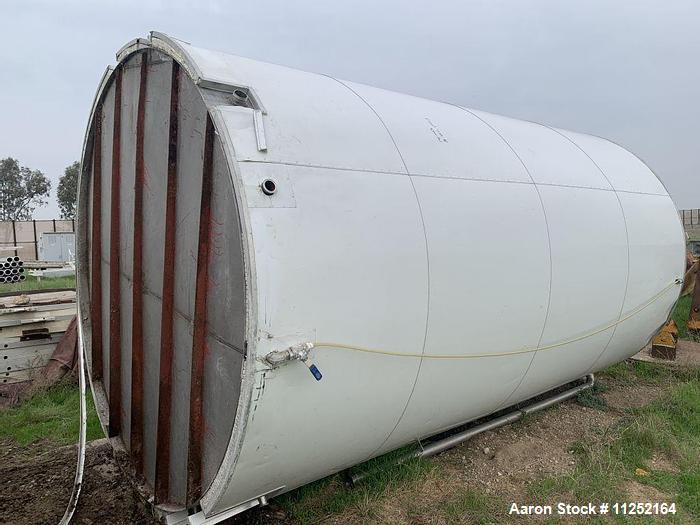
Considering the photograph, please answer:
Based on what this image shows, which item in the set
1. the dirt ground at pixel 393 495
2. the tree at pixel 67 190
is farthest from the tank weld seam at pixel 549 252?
the tree at pixel 67 190

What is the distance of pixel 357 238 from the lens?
8.71ft

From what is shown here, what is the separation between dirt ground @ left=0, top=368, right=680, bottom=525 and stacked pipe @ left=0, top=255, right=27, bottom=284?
38.6 feet

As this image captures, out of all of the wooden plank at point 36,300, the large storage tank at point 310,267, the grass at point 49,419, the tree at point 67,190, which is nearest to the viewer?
the large storage tank at point 310,267

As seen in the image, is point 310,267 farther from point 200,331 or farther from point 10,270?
point 10,270

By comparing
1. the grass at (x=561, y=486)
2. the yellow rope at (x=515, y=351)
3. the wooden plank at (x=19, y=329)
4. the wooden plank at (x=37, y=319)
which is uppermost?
the yellow rope at (x=515, y=351)

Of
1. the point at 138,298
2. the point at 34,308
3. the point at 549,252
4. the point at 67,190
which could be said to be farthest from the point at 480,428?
the point at 67,190

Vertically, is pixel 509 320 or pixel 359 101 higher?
pixel 359 101

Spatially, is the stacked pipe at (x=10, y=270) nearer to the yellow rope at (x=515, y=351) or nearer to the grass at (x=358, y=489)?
the grass at (x=358, y=489)

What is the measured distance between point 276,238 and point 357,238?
1.57 ft

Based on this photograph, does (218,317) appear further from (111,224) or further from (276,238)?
(111,224)

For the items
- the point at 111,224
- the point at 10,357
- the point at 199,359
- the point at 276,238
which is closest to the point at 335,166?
the point at 276,238

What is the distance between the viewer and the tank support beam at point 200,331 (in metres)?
2.69

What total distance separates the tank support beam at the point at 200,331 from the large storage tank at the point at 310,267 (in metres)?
0.01

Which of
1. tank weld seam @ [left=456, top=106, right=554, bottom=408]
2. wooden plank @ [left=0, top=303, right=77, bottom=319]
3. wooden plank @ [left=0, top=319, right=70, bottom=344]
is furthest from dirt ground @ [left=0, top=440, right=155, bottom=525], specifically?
tank weld seam @ [left=456, top=106, right=554, bottom=408]
